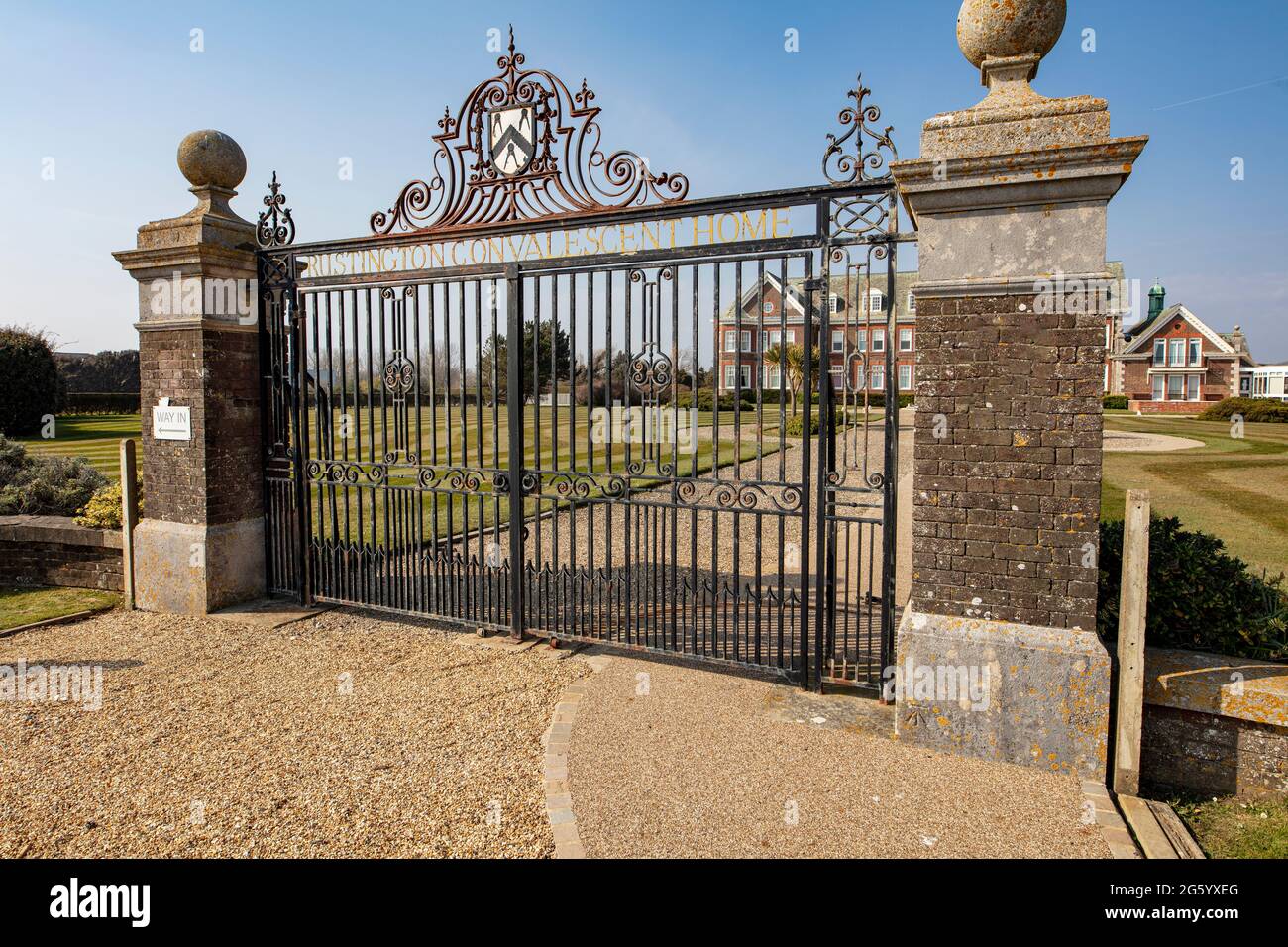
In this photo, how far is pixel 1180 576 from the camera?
4836mm

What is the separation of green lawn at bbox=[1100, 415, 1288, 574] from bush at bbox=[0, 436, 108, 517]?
38.7 ft

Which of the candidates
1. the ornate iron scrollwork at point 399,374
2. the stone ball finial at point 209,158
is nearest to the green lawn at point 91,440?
the stone ball finial at point 209,158

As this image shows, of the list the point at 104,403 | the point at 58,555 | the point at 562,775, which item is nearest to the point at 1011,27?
the point at 562,775

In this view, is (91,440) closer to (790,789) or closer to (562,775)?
(562,775)

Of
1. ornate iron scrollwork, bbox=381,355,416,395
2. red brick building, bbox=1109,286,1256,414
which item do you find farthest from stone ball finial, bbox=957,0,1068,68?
red brick building, bbox=1109,286,1256,414

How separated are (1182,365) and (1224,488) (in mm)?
44241

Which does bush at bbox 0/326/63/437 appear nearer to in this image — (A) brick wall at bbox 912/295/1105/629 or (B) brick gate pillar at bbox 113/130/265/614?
(B) brick gate pillar at bbox 113/130/265/614

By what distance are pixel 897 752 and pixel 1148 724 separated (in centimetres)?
139

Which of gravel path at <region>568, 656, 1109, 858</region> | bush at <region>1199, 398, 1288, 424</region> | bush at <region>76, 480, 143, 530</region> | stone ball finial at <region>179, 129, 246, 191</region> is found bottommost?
gravel path at <region>568, 656, 1109, 858</region>

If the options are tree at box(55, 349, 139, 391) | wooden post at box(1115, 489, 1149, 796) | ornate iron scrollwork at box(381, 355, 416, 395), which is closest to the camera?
wooden post at box(1115, 489, 1149, 796)

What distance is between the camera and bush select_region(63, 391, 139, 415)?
120 feet

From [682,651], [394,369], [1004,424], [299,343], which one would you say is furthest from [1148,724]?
[299,343]

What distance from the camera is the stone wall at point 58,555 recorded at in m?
7.95

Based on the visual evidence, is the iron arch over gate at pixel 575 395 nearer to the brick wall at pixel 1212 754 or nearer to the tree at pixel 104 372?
the brick wall at pixel 1212 754
